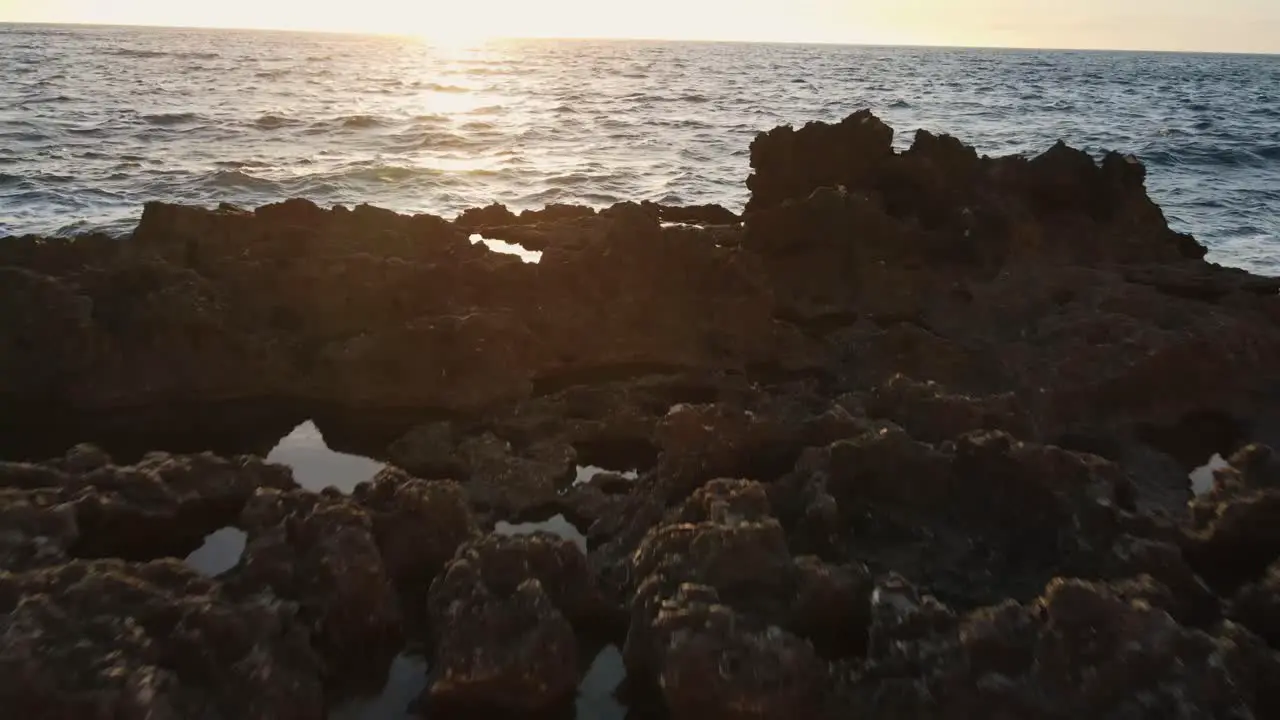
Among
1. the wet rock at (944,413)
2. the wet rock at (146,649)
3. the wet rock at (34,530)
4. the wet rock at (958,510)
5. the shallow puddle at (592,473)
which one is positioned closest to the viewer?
the wet rock at (146,649)

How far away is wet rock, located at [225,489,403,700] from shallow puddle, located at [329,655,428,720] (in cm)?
5

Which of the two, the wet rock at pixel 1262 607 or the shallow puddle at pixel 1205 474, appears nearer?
the wet rock at pixel 1262 607

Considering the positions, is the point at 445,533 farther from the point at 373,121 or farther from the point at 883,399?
the point at 373,121

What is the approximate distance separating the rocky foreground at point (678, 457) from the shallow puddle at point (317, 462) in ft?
0.56

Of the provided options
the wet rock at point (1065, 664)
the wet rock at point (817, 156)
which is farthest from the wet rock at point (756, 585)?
the wet rock at point (817, 156)

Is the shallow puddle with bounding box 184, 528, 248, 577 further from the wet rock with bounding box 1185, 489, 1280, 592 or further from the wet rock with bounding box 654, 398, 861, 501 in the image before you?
the wet rock with bounding box 1185, 489, 1280, 592

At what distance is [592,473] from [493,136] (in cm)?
2373

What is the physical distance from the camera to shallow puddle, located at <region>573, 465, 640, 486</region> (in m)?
5.73

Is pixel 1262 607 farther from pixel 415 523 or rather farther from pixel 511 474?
pixel 511 474

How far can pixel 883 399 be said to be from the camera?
18.8ft

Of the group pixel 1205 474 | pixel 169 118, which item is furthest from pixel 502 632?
pixel 169 118

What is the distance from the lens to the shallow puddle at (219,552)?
458 centimetres

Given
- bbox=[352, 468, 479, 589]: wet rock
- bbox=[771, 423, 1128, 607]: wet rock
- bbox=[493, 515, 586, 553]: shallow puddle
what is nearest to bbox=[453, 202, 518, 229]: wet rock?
bbox=[493, 515, 586, 553]: shallow puddle

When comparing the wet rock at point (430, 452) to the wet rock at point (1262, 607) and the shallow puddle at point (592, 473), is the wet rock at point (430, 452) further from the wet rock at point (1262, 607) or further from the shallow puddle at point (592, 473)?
the wet rock at point (1262, 607)
